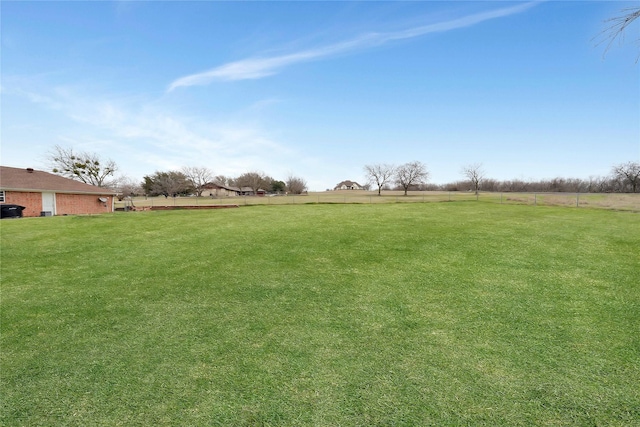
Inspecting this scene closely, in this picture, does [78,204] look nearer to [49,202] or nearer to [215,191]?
[49,202]

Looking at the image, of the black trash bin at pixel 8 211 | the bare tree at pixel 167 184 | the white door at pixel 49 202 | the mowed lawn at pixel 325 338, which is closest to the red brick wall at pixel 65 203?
the white door at pixel 49 202

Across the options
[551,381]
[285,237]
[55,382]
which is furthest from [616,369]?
[285,237]

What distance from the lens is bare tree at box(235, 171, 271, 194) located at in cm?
8456

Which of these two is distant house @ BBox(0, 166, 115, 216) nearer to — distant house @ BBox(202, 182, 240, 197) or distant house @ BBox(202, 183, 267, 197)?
distant house @ BBox(202, 183, 267, 197)

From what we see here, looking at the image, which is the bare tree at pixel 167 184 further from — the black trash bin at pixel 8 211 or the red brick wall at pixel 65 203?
the black trash bin at pixel 8 211

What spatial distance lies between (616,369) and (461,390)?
150 centimetres

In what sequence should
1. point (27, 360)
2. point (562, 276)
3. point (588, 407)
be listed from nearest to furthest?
point (588, 407) → point (27, 360) → point (562, 276)

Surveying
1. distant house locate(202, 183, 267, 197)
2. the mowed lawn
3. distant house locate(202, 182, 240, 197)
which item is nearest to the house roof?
the mowed lawn

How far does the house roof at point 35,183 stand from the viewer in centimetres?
1828

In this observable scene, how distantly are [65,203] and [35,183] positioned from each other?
6.72 feet

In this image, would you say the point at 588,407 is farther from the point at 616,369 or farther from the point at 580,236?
the point at 580,236

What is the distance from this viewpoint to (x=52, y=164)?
3941 centimetres

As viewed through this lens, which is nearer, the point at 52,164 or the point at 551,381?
the point at 551,381

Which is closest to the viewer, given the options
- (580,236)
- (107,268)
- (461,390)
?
(461,390)
